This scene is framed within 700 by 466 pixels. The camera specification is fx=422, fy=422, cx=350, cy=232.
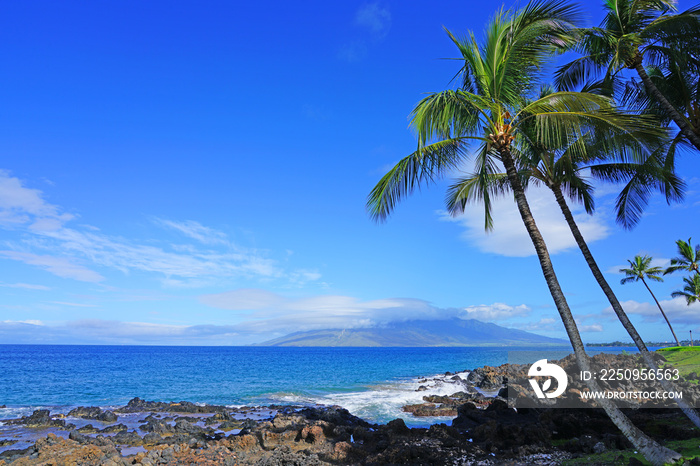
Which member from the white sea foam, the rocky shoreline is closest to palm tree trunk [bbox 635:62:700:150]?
the rocky shoreline

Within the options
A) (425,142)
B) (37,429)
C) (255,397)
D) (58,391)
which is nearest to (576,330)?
(425,142)

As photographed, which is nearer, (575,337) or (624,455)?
(575,337)

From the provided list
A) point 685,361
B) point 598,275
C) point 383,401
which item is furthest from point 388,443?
point 685,361

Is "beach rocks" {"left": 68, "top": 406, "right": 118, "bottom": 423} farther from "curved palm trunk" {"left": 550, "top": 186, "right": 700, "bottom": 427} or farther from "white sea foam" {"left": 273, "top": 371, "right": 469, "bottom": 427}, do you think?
"curved palm trunk" {"left": 550, "top": 186, "right": 700, "bottom": 427}

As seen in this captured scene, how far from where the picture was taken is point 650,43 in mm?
10828

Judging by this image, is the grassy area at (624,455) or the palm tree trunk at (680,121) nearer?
the grassy area at (624,455)

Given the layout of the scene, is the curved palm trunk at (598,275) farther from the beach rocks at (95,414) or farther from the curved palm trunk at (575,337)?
the beach rocks at (95,414)

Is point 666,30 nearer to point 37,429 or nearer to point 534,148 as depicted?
point 534,148

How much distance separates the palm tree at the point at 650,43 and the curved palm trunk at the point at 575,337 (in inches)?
191

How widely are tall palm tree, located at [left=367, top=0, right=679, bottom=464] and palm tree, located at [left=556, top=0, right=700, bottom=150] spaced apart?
8.51ft

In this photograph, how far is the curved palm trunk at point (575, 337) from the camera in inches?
288

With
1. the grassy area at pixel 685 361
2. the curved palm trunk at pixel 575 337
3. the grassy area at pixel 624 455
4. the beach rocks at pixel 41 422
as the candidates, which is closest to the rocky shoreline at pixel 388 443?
the grassy area at pixel 624 455

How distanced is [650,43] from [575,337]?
8.17 metres

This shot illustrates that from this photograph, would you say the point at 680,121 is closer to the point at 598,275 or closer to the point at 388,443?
the point at 598,275
